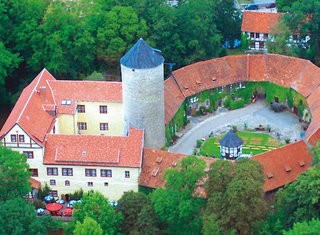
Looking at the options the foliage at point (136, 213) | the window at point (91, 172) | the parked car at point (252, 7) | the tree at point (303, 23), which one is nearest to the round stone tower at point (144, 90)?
the window at point (91, 172)

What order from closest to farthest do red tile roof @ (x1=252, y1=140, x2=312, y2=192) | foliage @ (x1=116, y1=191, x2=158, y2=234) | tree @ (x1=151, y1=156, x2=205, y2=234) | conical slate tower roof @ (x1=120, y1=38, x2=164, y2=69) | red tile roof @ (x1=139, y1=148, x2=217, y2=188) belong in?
foliage @ (x1=116, y1=191, x2=158, y2=234)
tree @ (x1=151, y1=156, x2=205, y2=234)
red tile roof @ (x1=252, y1=140, x2=312, y2=192)
red tile roof @ (x1=139, y1=148, x2=217, y2=188)
conical slate tower roof @ (x1=120, y1=38, x2=164, y2=69)

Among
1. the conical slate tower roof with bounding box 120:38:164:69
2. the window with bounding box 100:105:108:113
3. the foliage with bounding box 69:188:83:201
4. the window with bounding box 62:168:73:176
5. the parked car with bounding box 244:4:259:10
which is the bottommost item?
the foliage with bounding box 69:188:83:201

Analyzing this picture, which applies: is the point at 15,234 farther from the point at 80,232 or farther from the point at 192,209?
the point at 192,209

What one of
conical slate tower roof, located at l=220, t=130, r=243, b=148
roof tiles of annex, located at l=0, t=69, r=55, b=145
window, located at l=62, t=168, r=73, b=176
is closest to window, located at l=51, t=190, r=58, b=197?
window, located at l=62, t=168, r=73, b=176

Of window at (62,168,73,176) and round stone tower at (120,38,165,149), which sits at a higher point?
round stone tower at (120,38,165,149)

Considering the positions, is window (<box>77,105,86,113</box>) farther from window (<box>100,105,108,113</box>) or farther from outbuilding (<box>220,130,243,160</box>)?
outbuilding (<box>220,130,243,160</box>)

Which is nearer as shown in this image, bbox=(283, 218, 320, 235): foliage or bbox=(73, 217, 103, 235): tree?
bbox=(283, 218, 320, 235): foliage

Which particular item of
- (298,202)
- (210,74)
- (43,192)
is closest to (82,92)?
(43,192)

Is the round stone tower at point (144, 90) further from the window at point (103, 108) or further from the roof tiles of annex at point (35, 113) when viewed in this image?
the roof tiles of annex at point (35, 113)
